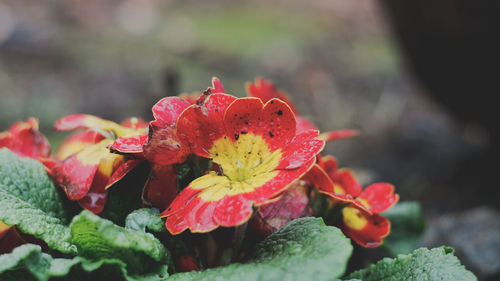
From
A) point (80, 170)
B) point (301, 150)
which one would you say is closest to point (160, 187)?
point (80, 170)

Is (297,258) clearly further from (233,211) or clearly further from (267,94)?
(267,94)

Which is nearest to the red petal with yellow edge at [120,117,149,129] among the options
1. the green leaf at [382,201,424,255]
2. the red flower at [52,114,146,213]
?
the red flower at [52,114,146,213]

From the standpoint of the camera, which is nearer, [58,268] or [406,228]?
[58,268]

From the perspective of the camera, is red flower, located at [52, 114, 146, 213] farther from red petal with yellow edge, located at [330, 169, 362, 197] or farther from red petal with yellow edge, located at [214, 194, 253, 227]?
red petal with yellow edge, located at [330, 169, 362, 197]

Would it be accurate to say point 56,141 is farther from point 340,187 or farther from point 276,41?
point 276,41

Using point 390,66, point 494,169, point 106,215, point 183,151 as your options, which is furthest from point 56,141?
point 390,66
